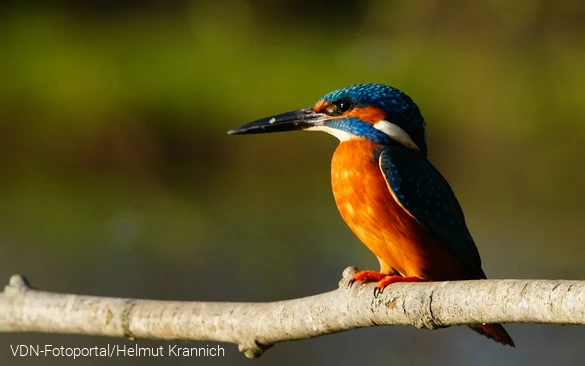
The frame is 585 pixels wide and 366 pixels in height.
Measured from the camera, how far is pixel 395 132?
98.0 inches

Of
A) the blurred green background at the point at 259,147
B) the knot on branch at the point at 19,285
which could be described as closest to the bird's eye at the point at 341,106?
the knot on branch at the point at 19,285

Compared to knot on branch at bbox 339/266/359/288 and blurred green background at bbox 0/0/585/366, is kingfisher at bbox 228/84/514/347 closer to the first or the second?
A: knot on branch at bbox 339/266/359/288

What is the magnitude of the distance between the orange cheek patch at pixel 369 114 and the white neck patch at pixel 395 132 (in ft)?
0.04

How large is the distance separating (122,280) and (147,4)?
4.50 m

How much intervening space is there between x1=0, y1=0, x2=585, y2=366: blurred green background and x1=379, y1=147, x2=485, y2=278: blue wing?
6.56 feet

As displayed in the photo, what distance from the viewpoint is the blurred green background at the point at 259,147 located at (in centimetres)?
496

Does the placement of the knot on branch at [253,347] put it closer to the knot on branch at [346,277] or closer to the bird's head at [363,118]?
the knot on branch at [346,277]

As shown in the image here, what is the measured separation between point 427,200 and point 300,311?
53 centimetres

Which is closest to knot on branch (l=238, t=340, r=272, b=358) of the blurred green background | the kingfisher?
the kingfisher

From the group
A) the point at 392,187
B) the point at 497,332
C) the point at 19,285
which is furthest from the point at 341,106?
the point at 19,285

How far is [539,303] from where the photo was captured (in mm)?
1542

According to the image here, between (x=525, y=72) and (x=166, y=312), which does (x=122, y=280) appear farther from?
(x=525, y=72)

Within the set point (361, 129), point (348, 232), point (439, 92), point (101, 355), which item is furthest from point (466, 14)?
point (361, 129)

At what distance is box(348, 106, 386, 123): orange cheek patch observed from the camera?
2473 millimetres
